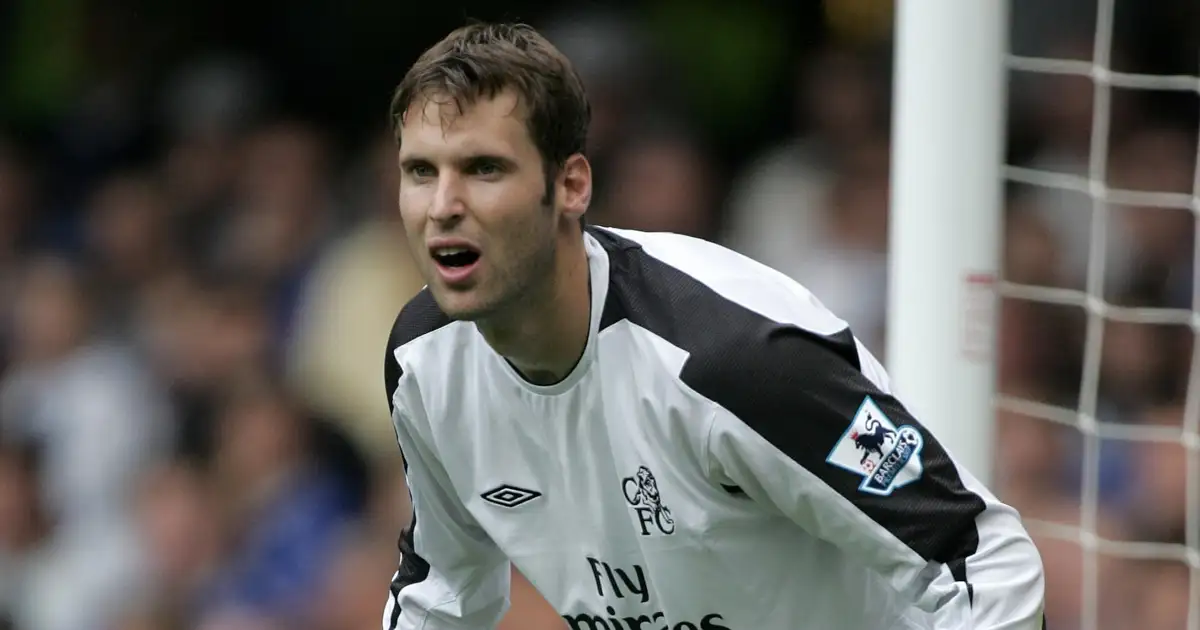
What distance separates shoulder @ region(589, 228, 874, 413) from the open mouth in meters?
0.26

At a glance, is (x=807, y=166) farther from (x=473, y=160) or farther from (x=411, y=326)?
(x=473, y=160)

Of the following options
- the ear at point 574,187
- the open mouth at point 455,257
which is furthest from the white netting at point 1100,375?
the open mouth at point 455,257

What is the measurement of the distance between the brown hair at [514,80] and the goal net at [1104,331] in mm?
1216

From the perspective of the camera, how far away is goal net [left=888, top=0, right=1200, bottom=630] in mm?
4270

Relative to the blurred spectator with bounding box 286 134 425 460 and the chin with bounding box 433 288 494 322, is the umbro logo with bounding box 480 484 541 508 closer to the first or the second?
the chin with bounding box 433 288 494 322

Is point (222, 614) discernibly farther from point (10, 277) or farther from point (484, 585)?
point (484, 585)

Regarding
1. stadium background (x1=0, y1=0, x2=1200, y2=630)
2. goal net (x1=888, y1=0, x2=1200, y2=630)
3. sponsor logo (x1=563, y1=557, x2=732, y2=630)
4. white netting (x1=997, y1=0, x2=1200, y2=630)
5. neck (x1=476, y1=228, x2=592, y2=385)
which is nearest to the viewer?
neck (x1=476, y1=228, x2=592, y2=385)

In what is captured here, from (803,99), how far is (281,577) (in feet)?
7.57

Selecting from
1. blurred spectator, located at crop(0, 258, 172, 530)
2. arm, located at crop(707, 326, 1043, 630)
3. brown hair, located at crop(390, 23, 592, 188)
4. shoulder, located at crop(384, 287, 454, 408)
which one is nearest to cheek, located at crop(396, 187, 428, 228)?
brown hair, located at crop(390, 23, 592, 188)

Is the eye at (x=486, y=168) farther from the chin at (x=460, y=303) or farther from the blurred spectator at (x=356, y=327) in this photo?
the blurred spectator at (x=356, y=327)

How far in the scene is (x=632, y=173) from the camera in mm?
6234

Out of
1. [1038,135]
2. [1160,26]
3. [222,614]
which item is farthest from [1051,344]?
[222,614]

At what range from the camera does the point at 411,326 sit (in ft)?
10.2

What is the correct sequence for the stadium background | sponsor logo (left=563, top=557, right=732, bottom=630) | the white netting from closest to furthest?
sponsor logo (left=563, top=557, right=732, bottom=630), the white netting, the stadium background
